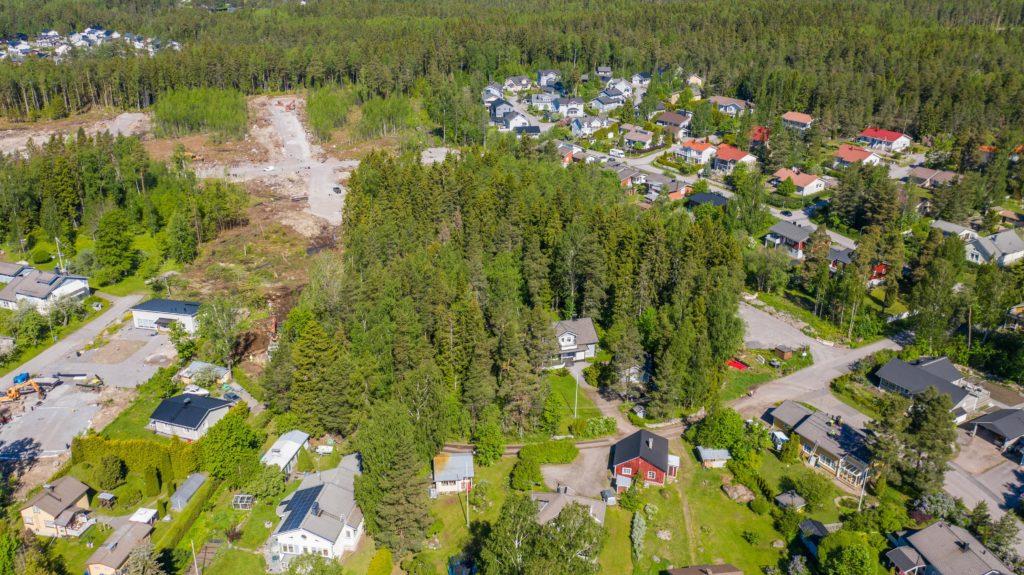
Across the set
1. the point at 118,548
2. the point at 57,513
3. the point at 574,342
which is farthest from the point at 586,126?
the point at 118,548

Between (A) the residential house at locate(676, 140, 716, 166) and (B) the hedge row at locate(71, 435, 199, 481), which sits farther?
(A) the residential house at locate(676, 140, 716, 166)

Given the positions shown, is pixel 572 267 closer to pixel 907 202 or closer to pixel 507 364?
pixel 507 364

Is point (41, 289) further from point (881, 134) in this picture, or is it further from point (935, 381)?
point (881, 134)

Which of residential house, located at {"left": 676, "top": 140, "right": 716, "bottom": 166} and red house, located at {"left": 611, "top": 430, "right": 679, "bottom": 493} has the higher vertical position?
residential house, located at {"left": 676, "top": 140, "right": 716, "bottom": 166}

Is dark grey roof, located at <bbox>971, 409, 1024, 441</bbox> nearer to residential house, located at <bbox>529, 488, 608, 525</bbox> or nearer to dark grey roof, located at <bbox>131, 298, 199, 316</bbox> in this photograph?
residential house, located at <bbox>529, 488, 608, 525</bbox>

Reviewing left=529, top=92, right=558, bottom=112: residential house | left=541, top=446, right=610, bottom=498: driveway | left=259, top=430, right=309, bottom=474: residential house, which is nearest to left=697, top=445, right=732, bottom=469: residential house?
left=541, top=446, right=610, bottom=498: driveway
